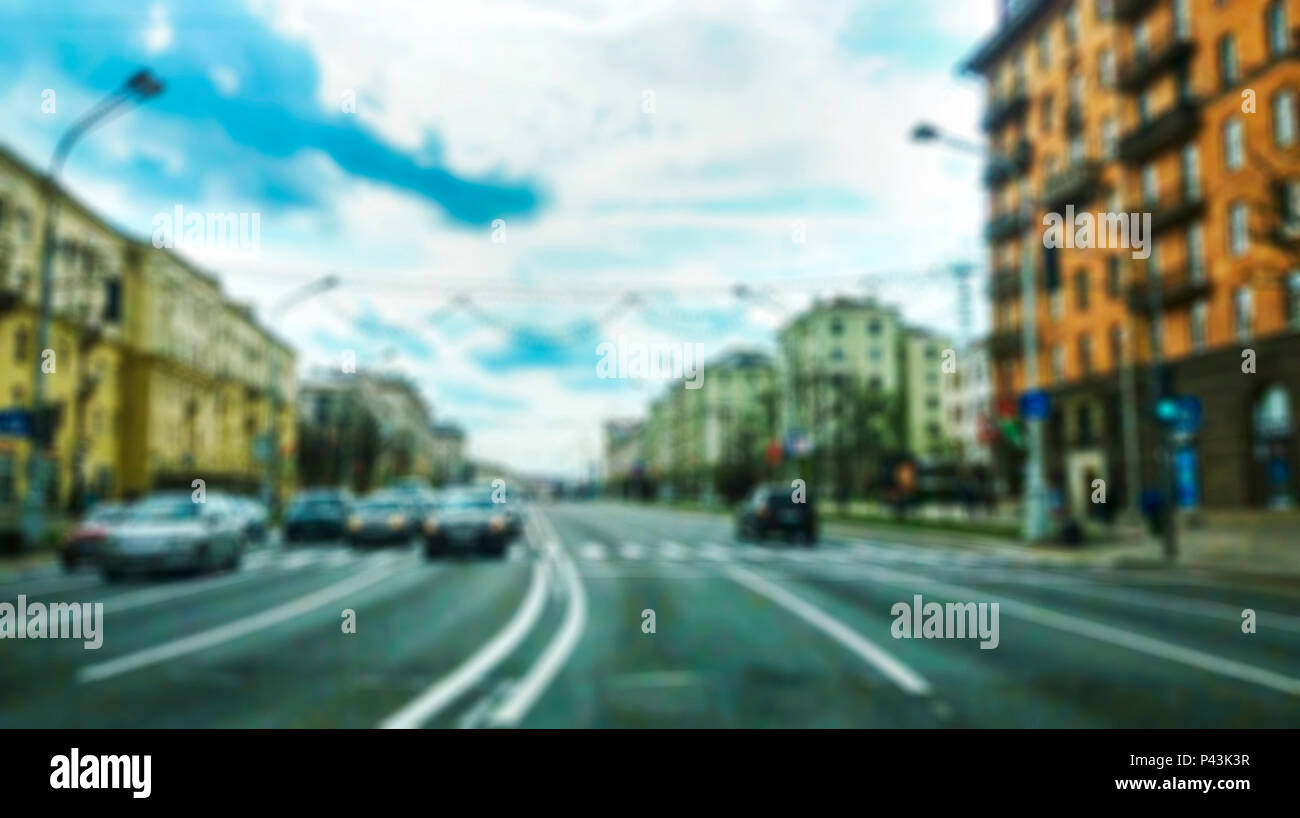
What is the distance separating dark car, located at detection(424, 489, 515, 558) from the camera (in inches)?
1088

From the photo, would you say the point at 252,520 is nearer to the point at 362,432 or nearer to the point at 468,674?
the point at 468,674

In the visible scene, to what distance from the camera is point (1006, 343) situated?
54.6m

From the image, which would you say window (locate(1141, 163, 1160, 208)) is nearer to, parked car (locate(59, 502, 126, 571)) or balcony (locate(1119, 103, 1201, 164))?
balcony (locate(1119, 103, 1201, 164))

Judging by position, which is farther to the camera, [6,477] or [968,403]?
[968,403]

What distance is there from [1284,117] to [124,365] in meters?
54.7

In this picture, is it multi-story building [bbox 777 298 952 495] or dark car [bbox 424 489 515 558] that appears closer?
dark car [bbox 424 489 515 558]

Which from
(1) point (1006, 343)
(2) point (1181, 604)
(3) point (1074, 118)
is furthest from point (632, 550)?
(3) point (1074, 118)

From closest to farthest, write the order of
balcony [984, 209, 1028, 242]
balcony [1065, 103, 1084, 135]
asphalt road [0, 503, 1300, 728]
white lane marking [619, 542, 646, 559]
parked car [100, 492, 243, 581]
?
asphalt road [0, 503, 1300, 728]
parked car [100, 492, 243, 581]
white lane marking [619, 542, 646, 559]
balcony [1065, 103, 1084, 135]
balcony [984, 209, 1028, 242]

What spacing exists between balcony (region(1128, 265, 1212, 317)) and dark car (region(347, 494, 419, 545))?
86.9 feet

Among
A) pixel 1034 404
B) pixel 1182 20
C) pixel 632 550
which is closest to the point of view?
pixel 1034 404

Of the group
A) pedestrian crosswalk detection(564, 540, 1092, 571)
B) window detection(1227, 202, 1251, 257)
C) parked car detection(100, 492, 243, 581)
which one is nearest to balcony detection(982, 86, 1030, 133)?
window detection(1227, 202, 1251, 257)

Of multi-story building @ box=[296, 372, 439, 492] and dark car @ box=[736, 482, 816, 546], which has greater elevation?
multi-story building @ box=[296, 372, 439, 492]
